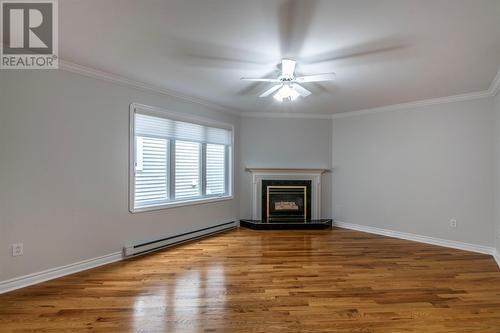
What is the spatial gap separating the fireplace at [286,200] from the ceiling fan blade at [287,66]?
3.00 metres

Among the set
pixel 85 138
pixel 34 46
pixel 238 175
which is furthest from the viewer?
pixel 238 175

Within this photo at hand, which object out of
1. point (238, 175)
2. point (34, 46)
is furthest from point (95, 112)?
point (238, 175)

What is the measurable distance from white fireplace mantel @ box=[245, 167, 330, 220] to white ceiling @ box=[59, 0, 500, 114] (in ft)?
7.08

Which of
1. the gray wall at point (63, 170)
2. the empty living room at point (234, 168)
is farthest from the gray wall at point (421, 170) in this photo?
the gray wall at point (63, 170)

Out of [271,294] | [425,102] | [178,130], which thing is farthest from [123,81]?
[425,102]

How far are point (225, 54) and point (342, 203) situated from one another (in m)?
4.14

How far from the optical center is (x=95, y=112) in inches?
134

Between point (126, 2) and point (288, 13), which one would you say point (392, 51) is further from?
point (126, 2)

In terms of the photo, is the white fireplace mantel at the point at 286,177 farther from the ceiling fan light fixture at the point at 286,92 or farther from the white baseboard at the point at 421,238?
the ceiling fan light fixture at the point at 286,92

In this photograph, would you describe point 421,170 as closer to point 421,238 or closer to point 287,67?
point 421,238

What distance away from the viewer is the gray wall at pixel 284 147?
5.77 meters

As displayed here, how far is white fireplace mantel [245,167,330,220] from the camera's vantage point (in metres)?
5.72

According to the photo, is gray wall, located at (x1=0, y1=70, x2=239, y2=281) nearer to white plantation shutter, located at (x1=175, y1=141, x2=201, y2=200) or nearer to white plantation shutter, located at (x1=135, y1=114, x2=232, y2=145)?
white plantation shutter, located at (x1=135, y1=114, x2=232, y2=145)

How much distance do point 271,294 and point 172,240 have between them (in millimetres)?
2172
